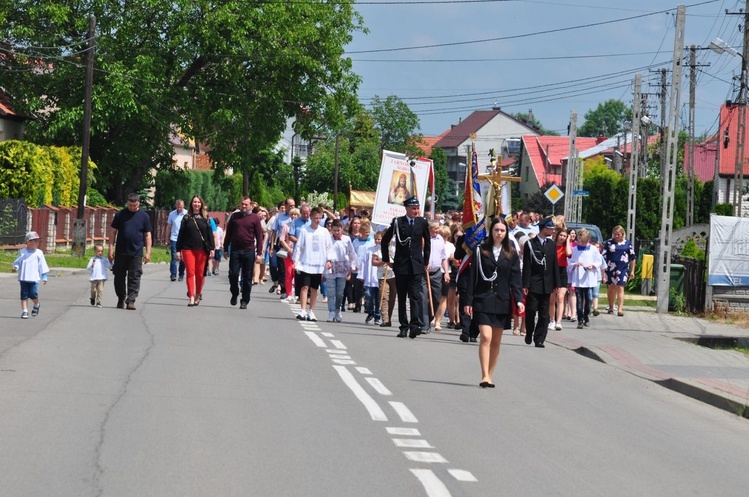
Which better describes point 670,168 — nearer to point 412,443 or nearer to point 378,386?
point 378,386

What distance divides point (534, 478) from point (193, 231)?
512 inches

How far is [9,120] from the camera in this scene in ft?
166

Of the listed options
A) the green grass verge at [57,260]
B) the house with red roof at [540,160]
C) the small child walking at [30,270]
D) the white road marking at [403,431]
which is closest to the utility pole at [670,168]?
the small child walking at [30,270]

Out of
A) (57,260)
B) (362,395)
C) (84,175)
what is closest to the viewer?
(362,395)

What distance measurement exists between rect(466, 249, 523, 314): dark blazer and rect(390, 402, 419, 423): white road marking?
82.5 inches

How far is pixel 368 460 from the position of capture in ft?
25.4

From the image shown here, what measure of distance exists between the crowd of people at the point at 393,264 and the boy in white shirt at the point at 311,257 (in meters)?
0.01

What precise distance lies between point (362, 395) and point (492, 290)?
83.1 inches

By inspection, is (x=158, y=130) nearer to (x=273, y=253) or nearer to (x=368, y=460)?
(x=273, y=253)

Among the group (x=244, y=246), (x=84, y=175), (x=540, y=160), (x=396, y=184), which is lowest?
(x=244, y=246)

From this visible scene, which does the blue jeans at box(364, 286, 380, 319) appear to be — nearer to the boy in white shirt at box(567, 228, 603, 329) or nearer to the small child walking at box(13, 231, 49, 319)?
the boy in white shirt at box(567, 228, 603, 329)

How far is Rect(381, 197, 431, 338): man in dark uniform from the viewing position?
1689 cm

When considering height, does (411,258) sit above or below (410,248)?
below

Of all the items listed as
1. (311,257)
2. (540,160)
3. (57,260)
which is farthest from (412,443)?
(540,160)
